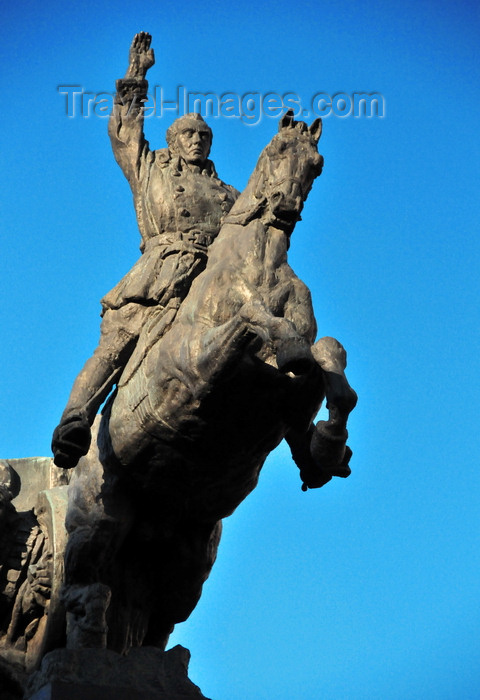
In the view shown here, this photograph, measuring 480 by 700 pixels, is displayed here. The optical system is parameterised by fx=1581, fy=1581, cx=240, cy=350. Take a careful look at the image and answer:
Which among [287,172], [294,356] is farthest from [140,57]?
[294,356]

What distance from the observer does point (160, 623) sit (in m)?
13.9

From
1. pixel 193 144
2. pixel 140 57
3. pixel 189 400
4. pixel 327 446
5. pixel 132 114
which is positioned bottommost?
pixel 327 446

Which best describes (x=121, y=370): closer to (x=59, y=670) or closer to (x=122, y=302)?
(x=122, y=302)

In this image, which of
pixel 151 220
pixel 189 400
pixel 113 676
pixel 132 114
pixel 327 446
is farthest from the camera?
pixel 132 114

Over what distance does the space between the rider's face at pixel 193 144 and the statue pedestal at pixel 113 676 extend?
4464 mm

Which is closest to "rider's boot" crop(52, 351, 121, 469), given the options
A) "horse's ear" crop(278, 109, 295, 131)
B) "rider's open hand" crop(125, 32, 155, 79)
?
"horse's ear" crop(278, 109, 295, 131)

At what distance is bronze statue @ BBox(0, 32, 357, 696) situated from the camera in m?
12.0

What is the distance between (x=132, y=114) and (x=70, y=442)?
3536 millimetres

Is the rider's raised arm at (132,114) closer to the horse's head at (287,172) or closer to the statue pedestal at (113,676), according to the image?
the horse's head at (287,172)

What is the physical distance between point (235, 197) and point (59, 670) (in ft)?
15.4

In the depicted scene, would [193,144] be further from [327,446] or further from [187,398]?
[327,446]

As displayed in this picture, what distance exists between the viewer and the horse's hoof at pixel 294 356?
447 inches

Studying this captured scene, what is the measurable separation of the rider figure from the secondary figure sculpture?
0.02 meters

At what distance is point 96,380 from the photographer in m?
12.9
